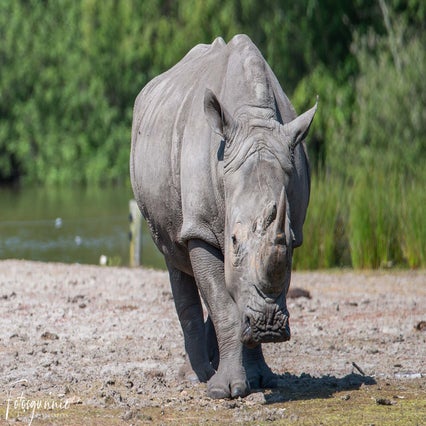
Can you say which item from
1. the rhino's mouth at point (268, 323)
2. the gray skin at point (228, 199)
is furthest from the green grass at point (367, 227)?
the rhino's mouth at point (268, 323)

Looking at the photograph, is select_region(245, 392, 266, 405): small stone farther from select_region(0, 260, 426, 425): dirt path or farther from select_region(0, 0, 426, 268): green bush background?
select_region(0, 0, 426, 268): green bush background

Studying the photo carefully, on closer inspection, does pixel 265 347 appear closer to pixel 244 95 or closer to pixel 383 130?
pixel 244 95

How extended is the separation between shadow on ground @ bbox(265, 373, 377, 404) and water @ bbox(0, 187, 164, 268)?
8147 millimetres

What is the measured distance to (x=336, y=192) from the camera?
1372cm

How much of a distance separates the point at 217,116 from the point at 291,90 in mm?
16854

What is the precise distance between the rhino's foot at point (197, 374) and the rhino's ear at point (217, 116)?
1606mm

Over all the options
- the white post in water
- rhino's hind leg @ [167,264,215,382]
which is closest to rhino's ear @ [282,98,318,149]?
rhino's hind leg @ [167,264,215,382]

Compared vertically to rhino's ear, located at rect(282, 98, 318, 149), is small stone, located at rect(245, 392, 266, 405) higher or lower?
lower

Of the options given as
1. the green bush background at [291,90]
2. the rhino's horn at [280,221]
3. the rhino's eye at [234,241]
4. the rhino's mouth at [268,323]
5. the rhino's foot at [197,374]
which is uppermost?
the green bush background at [291,90]

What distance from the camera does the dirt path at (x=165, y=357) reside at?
5754 mm

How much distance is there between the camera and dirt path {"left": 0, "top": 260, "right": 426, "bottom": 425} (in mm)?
5754

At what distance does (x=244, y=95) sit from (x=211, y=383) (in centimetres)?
158

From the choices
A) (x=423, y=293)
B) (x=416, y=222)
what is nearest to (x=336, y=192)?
(x=416, y=222)

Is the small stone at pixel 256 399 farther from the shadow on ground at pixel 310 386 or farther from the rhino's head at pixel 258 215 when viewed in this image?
the rhino's head at pixel 258 215
